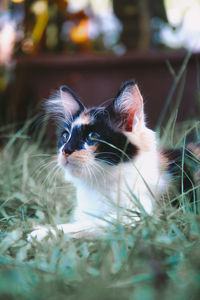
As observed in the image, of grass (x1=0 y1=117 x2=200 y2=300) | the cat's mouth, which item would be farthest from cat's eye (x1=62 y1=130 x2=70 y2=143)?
grass (x1=0 y1=117 x2=200 y2=300)

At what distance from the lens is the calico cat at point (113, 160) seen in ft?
3.84

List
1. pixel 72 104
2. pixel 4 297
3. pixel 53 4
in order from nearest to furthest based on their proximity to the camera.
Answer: pixel 4 297, pixel 72 104, pixel 53 4

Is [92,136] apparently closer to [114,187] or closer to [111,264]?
[114,187]

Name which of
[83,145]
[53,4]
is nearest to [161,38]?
[53,4]

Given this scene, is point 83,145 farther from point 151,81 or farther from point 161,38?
point 161,38

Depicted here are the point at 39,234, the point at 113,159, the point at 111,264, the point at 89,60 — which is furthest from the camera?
the point at 89,60

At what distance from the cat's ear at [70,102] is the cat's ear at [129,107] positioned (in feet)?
0.67

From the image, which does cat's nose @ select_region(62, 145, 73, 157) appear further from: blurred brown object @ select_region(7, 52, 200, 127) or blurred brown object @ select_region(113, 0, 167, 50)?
blurred brown object @ select_region(113, 0, 167, 50)

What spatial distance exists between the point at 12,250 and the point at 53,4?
2646mm

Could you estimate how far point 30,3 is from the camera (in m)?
2.80

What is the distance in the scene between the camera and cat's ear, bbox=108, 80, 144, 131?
1191 millimetres

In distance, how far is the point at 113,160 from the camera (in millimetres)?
1185

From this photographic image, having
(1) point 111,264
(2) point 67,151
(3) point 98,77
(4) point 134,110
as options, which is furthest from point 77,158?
(3) point 98,77

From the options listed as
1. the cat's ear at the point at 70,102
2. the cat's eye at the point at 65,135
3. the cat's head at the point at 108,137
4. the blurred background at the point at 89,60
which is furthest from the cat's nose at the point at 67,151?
the blurred background at the point at 89,60
